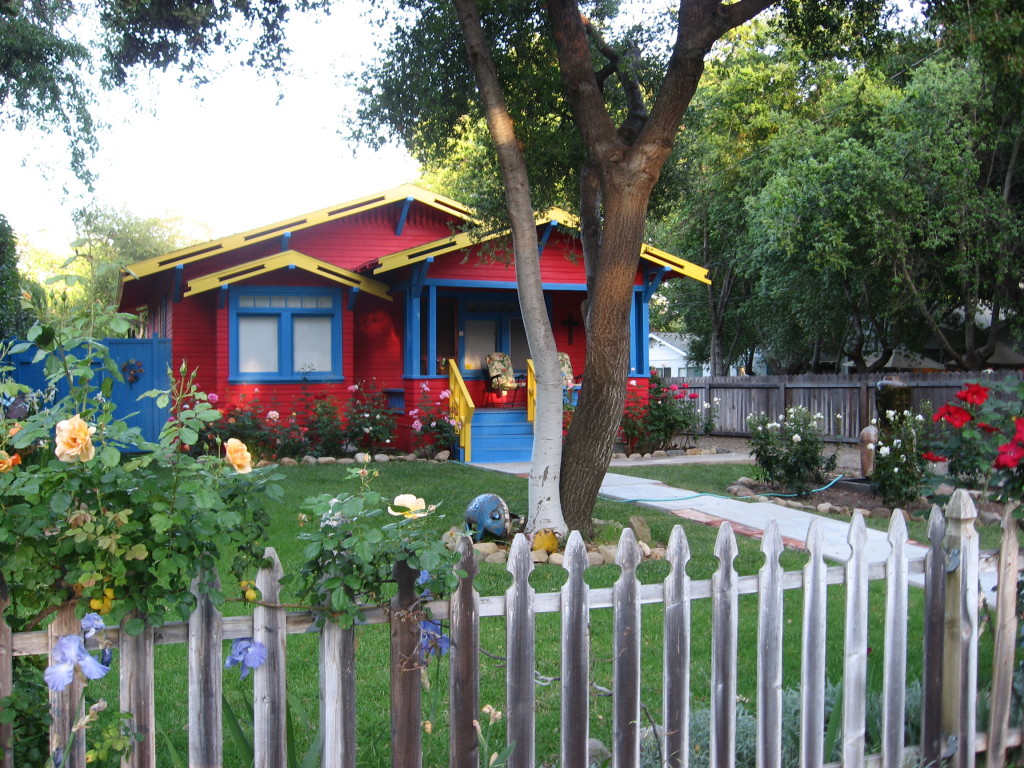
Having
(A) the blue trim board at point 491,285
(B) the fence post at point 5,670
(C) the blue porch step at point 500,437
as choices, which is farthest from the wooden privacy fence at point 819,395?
(B) the fence post at point 5,670

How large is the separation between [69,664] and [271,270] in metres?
13.8

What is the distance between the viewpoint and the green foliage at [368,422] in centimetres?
1543

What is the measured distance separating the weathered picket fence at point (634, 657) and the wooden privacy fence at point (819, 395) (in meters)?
14.1

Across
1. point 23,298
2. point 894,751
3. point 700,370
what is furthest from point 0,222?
point 700,370

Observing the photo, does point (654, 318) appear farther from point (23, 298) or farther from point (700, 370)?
point (23, 298)

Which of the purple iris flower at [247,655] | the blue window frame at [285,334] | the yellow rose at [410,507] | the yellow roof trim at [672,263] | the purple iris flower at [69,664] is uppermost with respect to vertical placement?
the yellow roof trim at [672,263]

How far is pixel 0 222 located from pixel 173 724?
15.0m

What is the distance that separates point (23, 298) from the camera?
2.29 meters

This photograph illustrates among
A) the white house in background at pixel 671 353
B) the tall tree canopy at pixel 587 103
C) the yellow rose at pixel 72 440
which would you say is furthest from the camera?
the white house in background at pixel 671 353

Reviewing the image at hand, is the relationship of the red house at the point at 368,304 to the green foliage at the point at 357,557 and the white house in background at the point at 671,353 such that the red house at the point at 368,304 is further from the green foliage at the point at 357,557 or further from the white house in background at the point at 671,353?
the white house in background at the point at 671,353

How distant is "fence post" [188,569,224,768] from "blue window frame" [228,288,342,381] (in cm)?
1370

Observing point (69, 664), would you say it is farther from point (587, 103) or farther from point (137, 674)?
point (587, 103)

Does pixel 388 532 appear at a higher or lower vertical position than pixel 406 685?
higher

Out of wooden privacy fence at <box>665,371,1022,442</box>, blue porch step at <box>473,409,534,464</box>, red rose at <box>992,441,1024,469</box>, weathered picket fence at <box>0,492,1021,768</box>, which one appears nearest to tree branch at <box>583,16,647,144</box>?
red rose at <box>992,441,1024,469</box>
